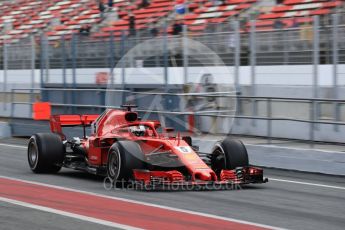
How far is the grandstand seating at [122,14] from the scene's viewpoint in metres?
20.7

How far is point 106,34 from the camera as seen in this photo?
22.2 metres

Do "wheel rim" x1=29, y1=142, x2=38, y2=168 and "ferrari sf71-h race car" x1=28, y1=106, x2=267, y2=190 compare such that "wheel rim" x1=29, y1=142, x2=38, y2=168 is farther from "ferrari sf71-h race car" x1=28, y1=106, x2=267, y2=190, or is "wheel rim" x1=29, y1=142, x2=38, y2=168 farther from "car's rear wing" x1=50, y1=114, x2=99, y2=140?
"car's rear wing" x1=50, y1=114, x2=99, y2=140

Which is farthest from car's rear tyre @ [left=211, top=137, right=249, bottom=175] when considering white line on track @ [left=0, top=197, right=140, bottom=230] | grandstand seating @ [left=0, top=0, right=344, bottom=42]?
grandstand seating @ [left=0, top=0, right=344, bottom=42]

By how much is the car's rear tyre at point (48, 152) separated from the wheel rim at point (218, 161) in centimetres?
267

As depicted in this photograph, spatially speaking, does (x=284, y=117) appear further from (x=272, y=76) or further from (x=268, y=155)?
(x=272, y=76)

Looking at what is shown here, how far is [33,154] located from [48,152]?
0.55 meters

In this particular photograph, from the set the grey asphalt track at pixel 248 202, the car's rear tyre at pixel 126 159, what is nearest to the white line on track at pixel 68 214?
the grey asphalt track at pixel 248 202

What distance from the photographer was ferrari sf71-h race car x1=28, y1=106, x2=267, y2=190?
10.4m

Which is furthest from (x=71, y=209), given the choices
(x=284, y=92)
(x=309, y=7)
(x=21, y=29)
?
(x=21, y=29)

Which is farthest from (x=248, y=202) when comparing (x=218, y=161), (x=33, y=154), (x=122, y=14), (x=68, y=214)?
(x=122, y=14)

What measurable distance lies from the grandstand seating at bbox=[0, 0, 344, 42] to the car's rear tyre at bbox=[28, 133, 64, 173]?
22.1 feet

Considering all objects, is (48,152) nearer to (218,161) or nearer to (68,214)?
(218,161)

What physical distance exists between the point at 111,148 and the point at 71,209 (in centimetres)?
205

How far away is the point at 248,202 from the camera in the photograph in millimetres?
9547
